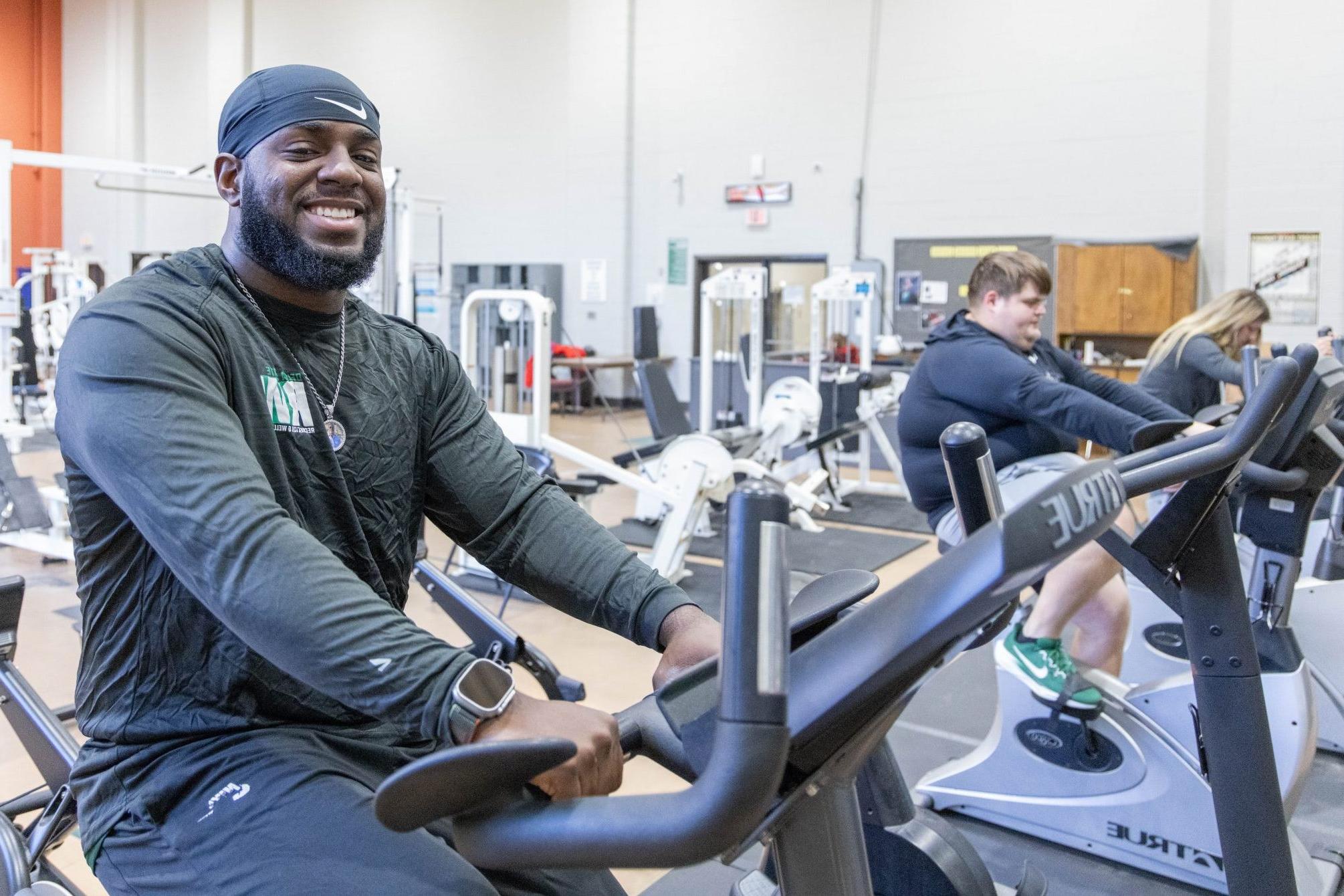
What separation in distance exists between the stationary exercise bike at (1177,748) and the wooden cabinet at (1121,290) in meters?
7.84

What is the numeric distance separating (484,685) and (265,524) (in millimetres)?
264

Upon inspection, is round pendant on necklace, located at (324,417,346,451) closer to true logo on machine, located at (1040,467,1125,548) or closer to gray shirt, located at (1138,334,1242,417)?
true logo on machine, located at (1040,467,1125,548)

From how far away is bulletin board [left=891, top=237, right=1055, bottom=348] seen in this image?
→ 429 inches

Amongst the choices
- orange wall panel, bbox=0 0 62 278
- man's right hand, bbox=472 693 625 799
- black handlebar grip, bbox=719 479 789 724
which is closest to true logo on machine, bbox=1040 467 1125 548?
black handlebar grip, bbox=719 479 789 724

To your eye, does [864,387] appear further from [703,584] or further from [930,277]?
[930,277]

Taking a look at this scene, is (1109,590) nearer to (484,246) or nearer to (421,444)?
(421,444)

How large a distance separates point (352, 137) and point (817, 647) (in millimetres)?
954

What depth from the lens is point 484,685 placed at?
959 mm

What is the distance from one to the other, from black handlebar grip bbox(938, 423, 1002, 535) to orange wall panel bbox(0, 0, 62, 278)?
18.1 m

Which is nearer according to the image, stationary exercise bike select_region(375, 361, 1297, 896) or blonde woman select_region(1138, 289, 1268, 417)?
stationary exercise bike select_region(375, 361, 1297, 896)

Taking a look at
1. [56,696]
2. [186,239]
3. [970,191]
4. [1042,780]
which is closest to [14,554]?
[56,696]

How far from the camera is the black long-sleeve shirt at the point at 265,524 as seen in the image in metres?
1.00

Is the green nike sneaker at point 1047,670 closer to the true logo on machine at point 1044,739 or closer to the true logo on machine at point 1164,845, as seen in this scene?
the true logo on machine at point 1044,739

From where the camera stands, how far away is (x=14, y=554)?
19.2ft
